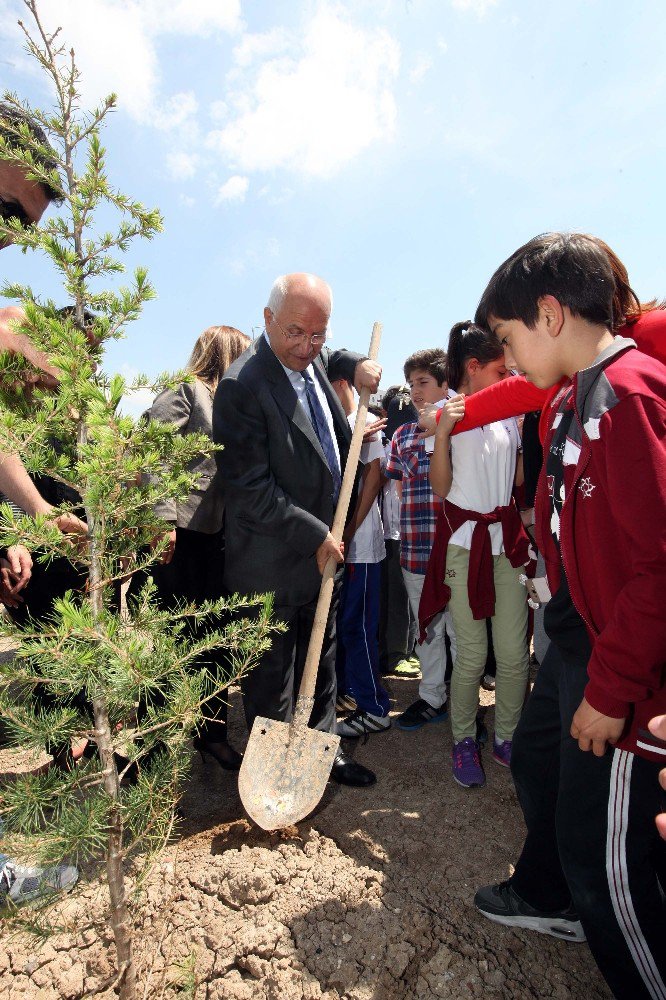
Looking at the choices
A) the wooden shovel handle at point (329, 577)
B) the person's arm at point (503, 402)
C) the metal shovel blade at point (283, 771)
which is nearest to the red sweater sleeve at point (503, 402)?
the person's arm at point (503, 402)

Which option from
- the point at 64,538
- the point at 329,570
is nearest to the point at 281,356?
the point at 329,570

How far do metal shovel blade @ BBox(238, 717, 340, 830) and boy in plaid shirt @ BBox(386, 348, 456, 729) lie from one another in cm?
125

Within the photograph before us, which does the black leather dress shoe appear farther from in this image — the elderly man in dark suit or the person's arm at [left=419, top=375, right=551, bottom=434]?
the person's arm at [left=419, top=375, right=551, bottom=434]

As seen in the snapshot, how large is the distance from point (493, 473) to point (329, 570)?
1.01 meters

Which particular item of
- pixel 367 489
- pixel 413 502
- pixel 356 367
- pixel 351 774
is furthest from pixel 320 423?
pixel 351 774

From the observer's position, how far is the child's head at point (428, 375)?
3.80m

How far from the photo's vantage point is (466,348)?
10.1 feet

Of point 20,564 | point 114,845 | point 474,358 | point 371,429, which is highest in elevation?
point 474,358

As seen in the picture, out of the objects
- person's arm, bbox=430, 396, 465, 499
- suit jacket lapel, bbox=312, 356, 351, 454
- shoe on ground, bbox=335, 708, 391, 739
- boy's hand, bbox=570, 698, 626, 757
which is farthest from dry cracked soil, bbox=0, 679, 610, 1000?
suit jacket lapel, bbox=312, 356, 351, 454

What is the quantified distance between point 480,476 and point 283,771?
1651 mm

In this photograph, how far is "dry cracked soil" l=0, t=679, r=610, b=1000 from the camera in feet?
5.55

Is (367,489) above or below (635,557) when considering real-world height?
above

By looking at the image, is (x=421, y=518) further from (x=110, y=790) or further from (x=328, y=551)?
(x=110, y=790)

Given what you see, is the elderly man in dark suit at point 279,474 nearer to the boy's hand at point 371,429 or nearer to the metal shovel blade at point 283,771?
the metal shovel blade at point 283,771
